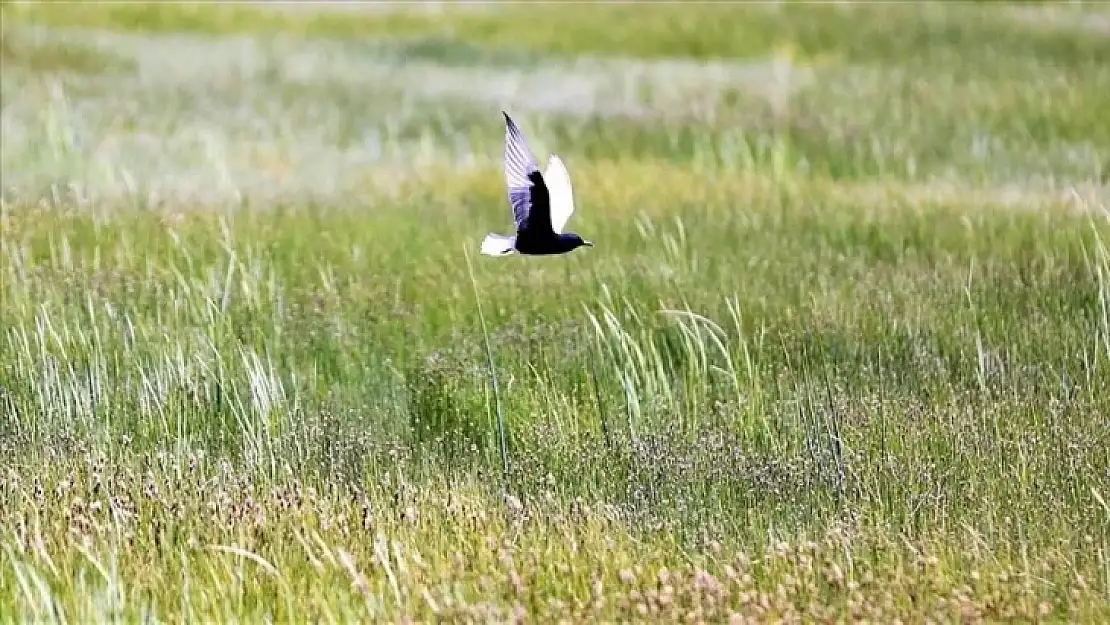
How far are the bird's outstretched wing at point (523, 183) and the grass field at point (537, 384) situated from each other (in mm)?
888

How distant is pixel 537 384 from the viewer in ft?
16.8

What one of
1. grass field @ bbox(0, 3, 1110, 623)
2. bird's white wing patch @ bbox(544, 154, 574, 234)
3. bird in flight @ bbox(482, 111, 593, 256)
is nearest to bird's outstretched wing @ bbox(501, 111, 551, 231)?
bird in flight @ bbox(482, 111, 593, 256)

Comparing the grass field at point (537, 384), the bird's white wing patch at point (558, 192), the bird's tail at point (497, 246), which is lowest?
the grass field at point (537, 384)

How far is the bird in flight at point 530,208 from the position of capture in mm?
3488

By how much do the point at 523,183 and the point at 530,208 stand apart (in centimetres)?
8

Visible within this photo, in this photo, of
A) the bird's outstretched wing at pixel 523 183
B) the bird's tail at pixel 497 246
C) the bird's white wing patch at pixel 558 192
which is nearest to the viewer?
the bird's outstretched wing at pixel 523 183

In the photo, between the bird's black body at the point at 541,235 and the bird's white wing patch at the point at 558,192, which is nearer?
the bird's black body at the point at 541,235

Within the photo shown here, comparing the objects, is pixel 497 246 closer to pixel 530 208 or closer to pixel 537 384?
pixel 530 208

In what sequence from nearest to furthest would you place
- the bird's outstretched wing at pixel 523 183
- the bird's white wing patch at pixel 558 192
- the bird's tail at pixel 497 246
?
the bird's outstretched wing at pixel 523 183, the bird's tail at pixel 497 246, the bird's white wing patch at pixel 558 192

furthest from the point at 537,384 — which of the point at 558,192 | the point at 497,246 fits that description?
the point at 497,246

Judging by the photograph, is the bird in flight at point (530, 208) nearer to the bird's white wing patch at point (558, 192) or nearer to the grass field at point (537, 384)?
the bird's white wing patch at point (558, 192)

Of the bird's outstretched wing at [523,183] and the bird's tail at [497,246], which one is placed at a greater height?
the bird's outstretched wing at [523,183]

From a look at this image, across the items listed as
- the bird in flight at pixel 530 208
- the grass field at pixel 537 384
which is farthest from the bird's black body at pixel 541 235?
the grass field at pixel 537 384

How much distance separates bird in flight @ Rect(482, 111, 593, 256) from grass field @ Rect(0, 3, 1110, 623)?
811 millimetres
